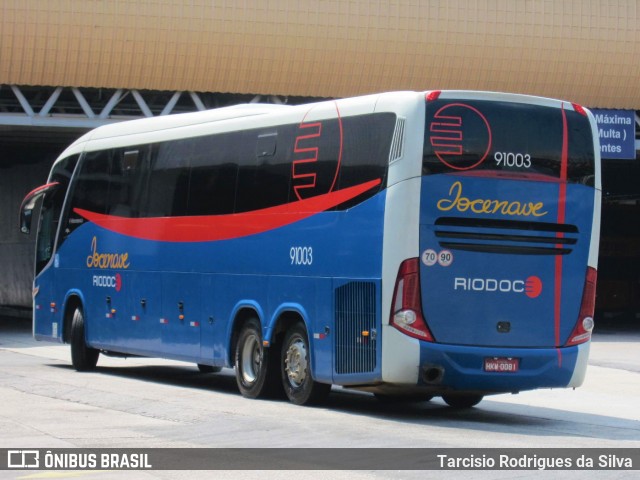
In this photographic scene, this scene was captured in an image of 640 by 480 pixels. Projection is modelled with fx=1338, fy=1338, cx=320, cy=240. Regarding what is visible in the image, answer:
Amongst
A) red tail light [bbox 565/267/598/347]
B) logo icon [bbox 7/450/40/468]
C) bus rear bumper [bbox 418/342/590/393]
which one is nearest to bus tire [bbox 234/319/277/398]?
bus rear bumper [bbox 418/342/590/393]

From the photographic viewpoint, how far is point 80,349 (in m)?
21.6

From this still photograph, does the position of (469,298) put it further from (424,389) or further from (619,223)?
(619,223)

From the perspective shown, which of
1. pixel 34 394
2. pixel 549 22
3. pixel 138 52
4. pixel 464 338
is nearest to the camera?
pixel 464 338

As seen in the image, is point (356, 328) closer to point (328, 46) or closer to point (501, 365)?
point (501, 365)

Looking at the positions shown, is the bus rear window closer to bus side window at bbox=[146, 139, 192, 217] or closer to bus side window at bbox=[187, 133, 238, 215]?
bus side window at bbox=[187, 133, 238, 215]

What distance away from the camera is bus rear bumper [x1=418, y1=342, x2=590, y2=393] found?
14133 mm

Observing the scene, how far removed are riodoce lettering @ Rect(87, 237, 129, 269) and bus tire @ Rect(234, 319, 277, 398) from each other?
3.72 m

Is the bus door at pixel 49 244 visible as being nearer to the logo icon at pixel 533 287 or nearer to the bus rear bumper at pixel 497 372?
the bus rear bumper at pixel 497 372

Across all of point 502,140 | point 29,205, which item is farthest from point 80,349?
point 502,140

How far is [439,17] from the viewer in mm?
39094

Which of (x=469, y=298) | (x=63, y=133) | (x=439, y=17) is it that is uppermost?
(x=439, y=17)

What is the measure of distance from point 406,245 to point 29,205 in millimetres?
10970

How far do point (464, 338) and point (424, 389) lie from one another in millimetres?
700

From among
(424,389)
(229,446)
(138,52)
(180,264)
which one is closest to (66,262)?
(180,264)
